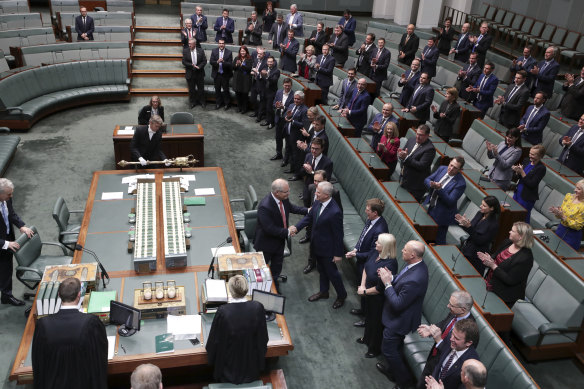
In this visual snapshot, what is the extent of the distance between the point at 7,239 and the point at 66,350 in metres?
2.70

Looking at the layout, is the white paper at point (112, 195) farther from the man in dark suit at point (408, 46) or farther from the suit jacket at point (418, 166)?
the man in dark suit at point (408, 46)

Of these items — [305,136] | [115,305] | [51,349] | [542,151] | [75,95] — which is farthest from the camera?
[75,95]

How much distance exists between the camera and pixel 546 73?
34.8 ft

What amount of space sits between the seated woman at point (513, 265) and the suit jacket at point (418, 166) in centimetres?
216

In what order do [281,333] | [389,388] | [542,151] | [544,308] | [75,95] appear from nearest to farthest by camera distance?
1. [281,333]
2. [389,388]
3. [544,308]
4. [542,151]
5. [75,95]

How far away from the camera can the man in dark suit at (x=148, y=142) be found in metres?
7.88

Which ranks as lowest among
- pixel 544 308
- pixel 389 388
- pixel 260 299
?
pixel 389 388

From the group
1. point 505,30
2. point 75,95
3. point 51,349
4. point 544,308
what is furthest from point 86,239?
point 505,30

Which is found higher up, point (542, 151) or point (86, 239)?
point (542, 151)

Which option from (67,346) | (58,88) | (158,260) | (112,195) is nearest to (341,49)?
(58,88)

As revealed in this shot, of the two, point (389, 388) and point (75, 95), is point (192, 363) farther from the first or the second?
point (75, 95)

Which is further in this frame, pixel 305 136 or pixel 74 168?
pixel 74 168

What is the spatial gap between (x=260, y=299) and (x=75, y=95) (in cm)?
932

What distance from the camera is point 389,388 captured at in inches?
209
